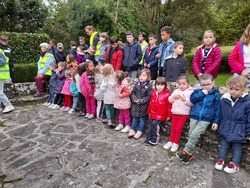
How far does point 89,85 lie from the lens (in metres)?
5.35

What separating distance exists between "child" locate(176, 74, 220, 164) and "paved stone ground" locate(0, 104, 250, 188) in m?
0.25

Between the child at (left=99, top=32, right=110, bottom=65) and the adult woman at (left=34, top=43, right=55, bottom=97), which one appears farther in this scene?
the adult woman at (left=34, top=43, right=55, bottom=97)

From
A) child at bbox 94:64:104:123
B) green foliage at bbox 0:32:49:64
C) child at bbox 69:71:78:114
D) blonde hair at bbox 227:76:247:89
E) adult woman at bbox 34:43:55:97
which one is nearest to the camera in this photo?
blonde hair at bbox 227:76:247:89

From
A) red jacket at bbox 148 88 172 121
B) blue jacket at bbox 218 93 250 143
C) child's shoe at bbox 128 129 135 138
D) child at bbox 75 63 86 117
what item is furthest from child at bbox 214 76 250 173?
child at bbox 75 63 86 117

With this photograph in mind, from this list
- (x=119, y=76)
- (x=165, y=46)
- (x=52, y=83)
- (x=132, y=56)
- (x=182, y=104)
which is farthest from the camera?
(x=52, y=83)

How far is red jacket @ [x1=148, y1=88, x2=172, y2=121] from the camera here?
3.99 m

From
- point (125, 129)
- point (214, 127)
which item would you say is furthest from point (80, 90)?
point (214, 127)

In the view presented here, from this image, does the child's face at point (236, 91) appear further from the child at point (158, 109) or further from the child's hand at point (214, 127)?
the child at point (158, 109)

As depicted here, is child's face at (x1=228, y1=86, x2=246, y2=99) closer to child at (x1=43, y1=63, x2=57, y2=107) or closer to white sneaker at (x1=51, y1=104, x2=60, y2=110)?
white sneaker at (x1=51, y1=104, x2=60, y2=110)

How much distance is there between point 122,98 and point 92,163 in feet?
5.43

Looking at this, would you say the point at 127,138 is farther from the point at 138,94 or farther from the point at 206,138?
the point at 206,138

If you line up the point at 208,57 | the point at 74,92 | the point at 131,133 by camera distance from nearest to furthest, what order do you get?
1. the point at 208,57
2. the point at 131,133
3. the point at 74,92

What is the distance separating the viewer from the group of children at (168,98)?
3213 mm

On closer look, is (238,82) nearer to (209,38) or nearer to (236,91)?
(236,91)
